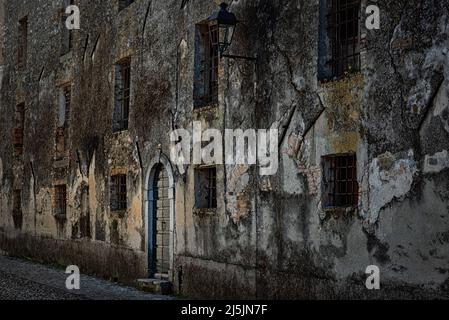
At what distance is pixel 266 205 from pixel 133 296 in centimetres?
356

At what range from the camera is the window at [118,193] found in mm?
15612

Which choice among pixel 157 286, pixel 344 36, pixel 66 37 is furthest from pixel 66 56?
pixel 344 36

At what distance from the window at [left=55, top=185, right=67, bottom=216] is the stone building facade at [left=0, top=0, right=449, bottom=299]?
0.04 meters

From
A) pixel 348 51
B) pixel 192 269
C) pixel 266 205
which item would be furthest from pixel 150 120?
pixel 348 51

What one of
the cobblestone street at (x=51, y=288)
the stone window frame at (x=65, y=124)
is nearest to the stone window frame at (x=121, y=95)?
the stone window frame at (x=65, y=124)

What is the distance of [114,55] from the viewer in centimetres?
1597

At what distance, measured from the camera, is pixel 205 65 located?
1288 centimetres

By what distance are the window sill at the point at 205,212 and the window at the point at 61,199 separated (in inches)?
288

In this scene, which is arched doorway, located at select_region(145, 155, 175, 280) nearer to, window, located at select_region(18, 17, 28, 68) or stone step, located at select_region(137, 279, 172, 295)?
stone step, located at select_region(137, 279, 172, 295)

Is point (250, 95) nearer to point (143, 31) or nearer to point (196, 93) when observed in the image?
point (196, 93)

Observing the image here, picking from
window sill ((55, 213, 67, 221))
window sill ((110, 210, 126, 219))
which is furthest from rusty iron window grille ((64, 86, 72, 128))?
window sill ((110, 210, 126, 219))

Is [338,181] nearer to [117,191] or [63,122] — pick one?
[117,191]

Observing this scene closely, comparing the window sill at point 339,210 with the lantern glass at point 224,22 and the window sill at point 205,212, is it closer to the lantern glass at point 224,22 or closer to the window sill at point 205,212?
the window sill at point 205,212

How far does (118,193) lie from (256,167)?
18.5 ft
